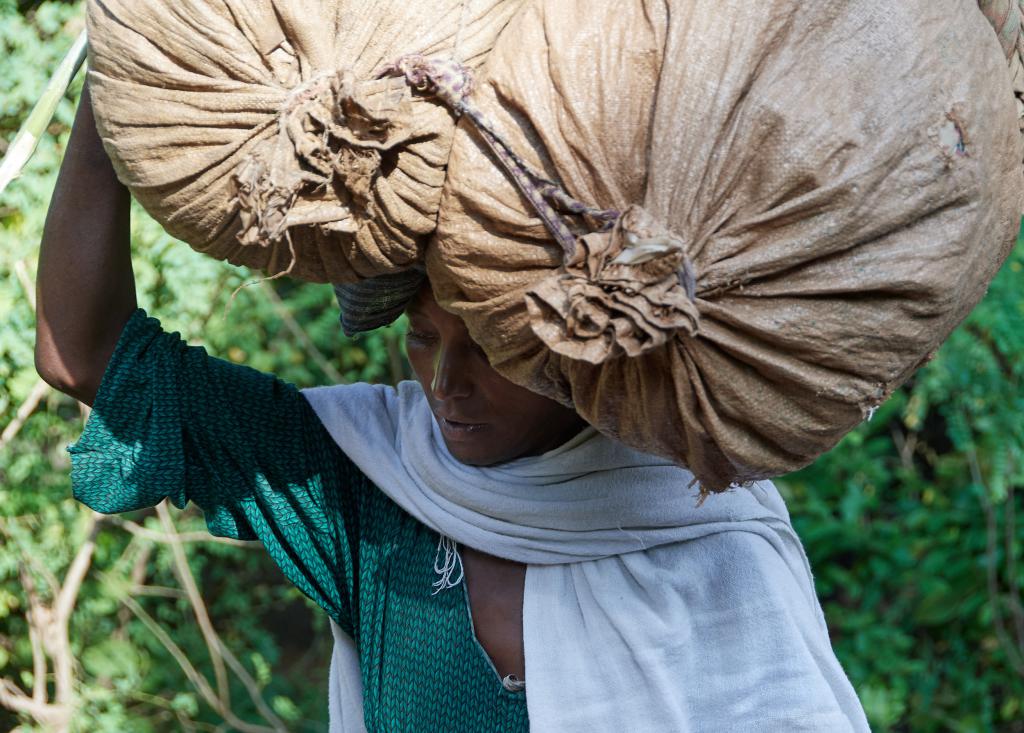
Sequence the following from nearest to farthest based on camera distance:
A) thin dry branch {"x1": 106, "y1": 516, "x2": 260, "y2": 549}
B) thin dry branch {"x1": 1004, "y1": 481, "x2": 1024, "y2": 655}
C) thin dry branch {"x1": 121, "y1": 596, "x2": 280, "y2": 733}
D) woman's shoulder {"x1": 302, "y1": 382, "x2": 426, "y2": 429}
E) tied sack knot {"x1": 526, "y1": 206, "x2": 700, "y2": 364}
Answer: tied sack knot {"x1": 526, "y1": 206, "x2": 700, "y2": 364} < woman's shoulder {"x1": 302, "y1": 382, "x2": 426, "y2": 429} < thin dry branch {"x1": 106, "y1": 516, "x2": 260, "y2": 549} < thin dry branch {"x1": 121, "y1": 596, "x2": 280, "y2": 733} < thin dry branch {"x1": 1004, "y1": 481, "x2": 1024, "y2": 655}

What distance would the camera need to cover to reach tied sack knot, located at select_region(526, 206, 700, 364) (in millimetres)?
1150

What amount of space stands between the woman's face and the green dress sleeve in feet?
0.85

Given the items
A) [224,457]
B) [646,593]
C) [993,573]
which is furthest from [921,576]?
[224,457]

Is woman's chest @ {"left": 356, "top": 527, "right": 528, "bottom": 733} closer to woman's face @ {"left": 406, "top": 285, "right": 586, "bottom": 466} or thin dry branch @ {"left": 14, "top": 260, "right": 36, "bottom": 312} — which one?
woman's face @ {"left": 406, "top": 285, "right": 586, "bottom": 466}

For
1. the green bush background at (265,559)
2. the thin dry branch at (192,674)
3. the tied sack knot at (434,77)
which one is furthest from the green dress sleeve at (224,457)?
the thin dry branch at (192,674)

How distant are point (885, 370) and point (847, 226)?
15 cm

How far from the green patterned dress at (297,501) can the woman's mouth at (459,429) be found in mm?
235

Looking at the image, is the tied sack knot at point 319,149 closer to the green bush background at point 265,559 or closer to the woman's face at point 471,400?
the woman's face at point 471,400

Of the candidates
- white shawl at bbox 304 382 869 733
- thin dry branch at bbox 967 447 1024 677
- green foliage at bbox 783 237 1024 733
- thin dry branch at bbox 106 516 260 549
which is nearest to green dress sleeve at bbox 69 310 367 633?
white shawl at bbox 304 382 869 733

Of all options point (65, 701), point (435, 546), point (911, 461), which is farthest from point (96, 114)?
point (911, 461)

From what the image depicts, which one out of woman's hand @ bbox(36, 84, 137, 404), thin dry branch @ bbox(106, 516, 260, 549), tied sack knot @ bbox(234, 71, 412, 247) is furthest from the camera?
thin dry branch @ bbox(106, 516, 260, 549)

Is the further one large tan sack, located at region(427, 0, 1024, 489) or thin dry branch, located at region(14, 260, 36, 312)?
thin dry branch, located at region(14, 260, 36, 312)

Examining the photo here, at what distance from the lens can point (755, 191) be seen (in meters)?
1.17

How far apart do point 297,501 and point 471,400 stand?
392 mm
